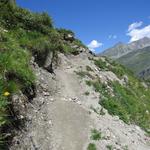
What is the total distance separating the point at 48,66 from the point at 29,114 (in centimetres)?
856

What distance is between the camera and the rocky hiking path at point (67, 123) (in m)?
19.1

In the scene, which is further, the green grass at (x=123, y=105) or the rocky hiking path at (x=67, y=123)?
the green grass at (x=123, y=105)

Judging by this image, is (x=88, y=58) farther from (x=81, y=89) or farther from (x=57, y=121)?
(x=57, y=121)

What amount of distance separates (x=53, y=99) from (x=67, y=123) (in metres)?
2.93

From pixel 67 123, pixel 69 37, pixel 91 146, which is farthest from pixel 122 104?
pixel 69 37

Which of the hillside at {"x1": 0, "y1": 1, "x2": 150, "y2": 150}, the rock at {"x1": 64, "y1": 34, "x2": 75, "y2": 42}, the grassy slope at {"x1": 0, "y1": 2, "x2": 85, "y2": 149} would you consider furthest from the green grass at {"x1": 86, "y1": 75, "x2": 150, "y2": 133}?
the rock at {"x1": 64, "y1": 34, "x2": 75, "y2": 42}

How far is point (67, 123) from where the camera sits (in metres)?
21.2

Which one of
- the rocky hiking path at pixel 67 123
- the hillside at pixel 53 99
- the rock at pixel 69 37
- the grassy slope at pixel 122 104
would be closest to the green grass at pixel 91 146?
the hillside at pixel 53 99

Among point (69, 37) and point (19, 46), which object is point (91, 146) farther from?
point (69, 37)

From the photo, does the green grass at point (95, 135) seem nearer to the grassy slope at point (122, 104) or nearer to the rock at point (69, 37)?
the grassy slope at point (122, 104)

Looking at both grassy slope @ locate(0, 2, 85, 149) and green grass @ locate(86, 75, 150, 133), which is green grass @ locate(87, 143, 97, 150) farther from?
green grass @ locate(86, 75, 150, 133)

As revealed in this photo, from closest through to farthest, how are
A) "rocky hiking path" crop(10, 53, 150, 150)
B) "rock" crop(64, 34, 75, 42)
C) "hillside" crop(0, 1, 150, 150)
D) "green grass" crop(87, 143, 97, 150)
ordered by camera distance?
"hillside" crop(0, 1, 150, 150) → "rocky hiking path" crop(10, 53, 150, 150) → "green grass" crop(87, 143, 97, 150) → "rock" crop(64, 34, 75, 42)

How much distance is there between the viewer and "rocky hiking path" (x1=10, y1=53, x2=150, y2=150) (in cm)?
1914

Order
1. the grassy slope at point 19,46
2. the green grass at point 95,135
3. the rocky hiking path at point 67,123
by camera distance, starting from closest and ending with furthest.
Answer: the grassy slope at point 19,46 < the rocky hiking path at point 67,123 < the green grass at point 95,135
